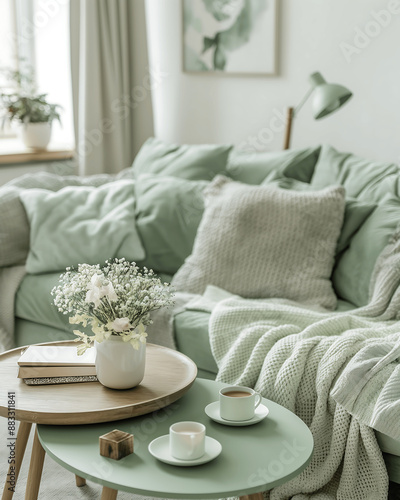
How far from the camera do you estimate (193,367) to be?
1900 mm

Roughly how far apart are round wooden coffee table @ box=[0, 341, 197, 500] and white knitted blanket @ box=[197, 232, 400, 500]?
25 centimetres

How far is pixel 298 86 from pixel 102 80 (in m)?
1.11

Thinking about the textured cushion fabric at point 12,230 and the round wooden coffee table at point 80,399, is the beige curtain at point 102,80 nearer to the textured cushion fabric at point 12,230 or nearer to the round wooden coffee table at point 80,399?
the textured cushion fabric at point 12,230

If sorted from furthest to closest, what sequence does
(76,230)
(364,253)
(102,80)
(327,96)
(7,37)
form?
1. (7,37)
2. (102,80)
3. (76,230)
4. (327,96)
5. (364,253)

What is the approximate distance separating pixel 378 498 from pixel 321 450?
0.19m

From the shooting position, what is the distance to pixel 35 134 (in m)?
3.93

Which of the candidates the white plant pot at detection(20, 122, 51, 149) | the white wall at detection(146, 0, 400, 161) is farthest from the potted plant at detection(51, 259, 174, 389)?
the white plant pot at detection(20, 122, 51, 149)

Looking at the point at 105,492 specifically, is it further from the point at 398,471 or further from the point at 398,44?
the point at 398,44

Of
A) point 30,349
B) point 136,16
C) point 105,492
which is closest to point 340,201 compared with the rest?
point 30,349

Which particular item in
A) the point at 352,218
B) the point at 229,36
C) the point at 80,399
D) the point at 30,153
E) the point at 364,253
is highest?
the point at 229,36

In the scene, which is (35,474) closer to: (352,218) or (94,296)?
(94,296)

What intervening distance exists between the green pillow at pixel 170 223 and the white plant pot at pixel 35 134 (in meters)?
1.23

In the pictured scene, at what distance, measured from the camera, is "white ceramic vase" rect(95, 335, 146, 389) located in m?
1.69

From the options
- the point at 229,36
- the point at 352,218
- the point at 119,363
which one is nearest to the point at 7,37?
the point at 229,36
